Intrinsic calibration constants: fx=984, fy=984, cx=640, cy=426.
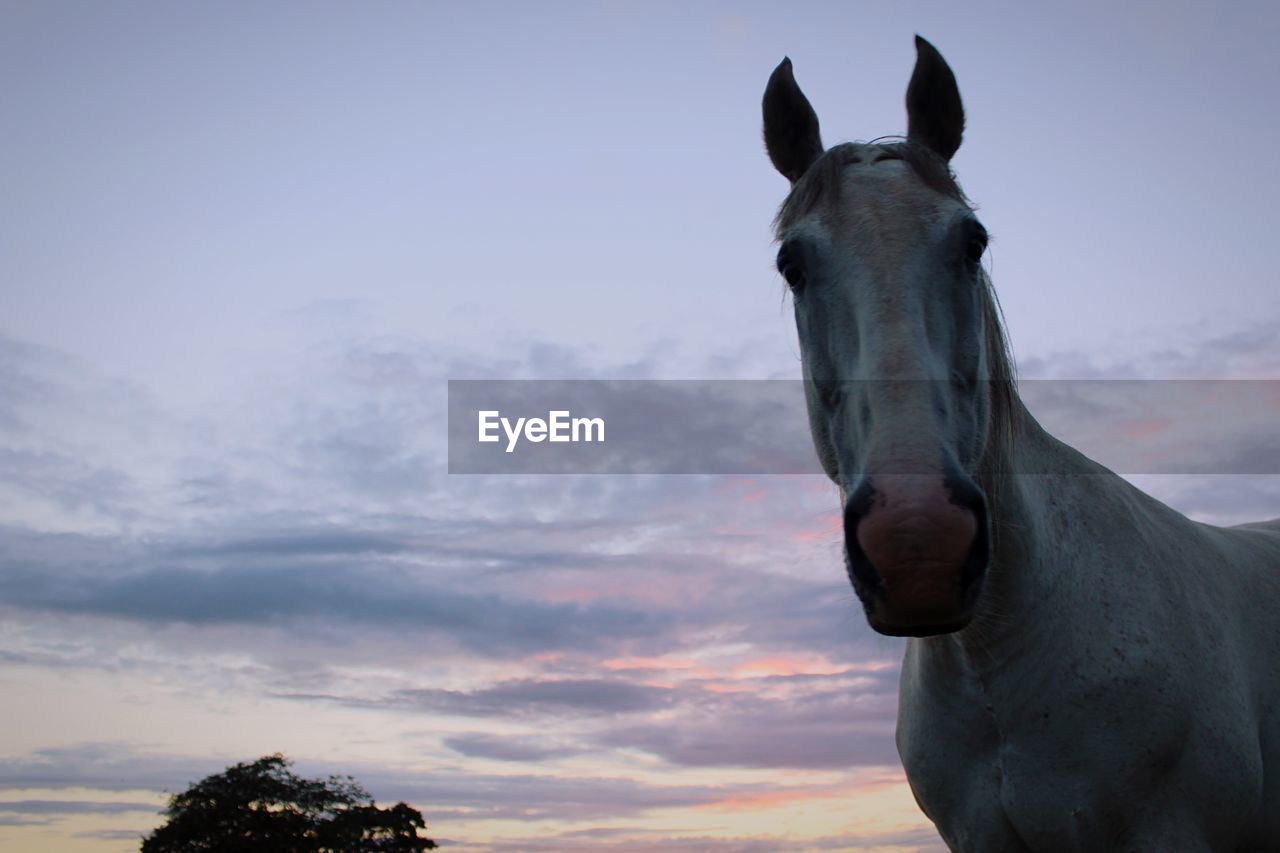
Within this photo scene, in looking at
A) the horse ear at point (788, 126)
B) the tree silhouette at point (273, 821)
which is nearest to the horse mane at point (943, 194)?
the horse ear at point (788, 126)

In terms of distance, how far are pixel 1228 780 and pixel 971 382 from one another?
1725mm

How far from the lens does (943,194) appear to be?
11.3ft

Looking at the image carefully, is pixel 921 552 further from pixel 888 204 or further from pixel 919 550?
pixel 888 204

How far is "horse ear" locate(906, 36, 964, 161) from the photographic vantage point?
13.0 ft

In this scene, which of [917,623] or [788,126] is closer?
[917,623]

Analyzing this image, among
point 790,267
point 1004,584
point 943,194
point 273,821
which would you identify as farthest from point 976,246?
point 273,821

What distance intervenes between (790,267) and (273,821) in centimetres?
2817

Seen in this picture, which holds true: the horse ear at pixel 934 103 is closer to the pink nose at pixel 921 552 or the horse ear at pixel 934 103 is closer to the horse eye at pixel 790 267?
the horse eye at pixel 790 267

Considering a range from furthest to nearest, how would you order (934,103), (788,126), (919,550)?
1. (788,126)
2. (934,103)
3. (919,550)

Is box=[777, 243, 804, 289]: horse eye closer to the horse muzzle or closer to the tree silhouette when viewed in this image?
the horse muzzle

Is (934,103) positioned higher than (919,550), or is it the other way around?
(934,103)

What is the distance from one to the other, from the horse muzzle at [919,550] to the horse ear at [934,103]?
193 centimetres

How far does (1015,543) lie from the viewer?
3.57 m

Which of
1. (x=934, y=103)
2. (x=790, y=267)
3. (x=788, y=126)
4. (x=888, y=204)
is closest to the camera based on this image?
(x=888, y=204)
